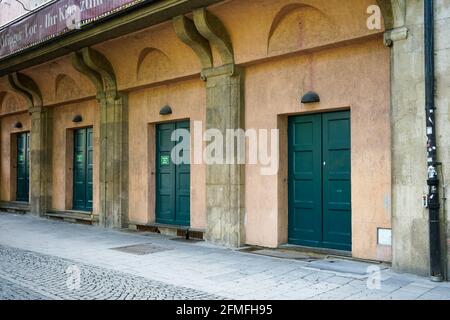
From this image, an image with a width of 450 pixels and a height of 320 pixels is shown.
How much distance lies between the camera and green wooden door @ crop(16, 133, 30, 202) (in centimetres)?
1700

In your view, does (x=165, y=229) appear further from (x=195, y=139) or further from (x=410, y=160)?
(x=410, y=160)

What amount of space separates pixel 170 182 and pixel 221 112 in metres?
2.69

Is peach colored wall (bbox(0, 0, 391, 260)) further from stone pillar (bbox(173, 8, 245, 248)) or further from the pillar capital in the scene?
the pillar capital

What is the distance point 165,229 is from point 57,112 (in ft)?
20.9

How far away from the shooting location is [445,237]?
21.2 ft

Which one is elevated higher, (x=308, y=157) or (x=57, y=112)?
(x=57, y=112)

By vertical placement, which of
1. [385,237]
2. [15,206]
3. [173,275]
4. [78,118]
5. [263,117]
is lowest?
[173,275]

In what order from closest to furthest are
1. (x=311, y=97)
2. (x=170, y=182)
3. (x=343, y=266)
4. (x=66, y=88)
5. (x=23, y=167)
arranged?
(x=343, y=266) < (x=311, y=97) < (x=170, y=182) < (x=66, y=88) < (x=23, y=167)

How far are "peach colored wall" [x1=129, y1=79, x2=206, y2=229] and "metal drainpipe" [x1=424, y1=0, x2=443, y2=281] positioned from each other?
5114 mm

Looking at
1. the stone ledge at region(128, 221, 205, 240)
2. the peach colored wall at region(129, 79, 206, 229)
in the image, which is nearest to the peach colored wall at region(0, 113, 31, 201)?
the peach colored wall at region(129, 79, 206, 229)

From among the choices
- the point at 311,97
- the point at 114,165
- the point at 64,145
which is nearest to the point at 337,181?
the point at 311,97

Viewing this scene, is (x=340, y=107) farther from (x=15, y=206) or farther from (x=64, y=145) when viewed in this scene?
(x=15, y=206)

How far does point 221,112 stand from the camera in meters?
9.73
